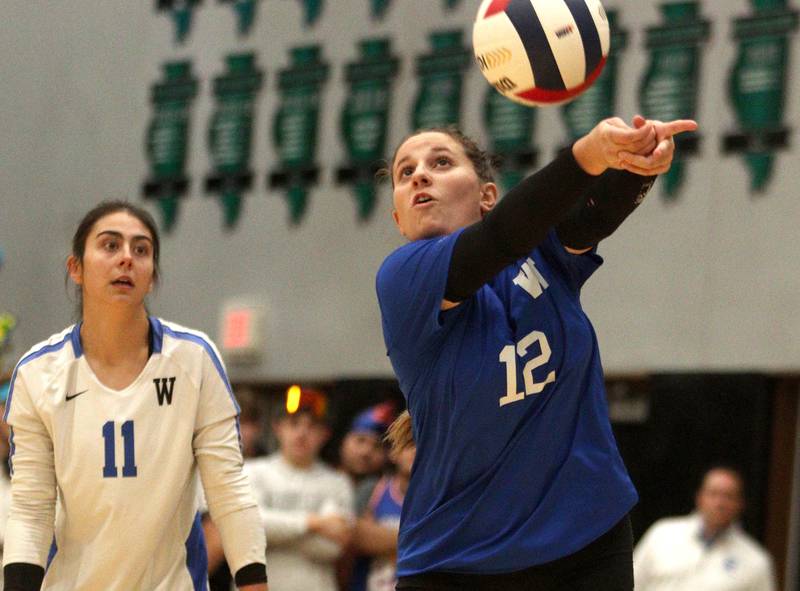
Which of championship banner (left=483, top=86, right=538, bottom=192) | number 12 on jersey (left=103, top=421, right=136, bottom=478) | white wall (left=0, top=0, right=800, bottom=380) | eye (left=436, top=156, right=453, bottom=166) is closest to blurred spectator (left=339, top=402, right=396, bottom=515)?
white wall (left=0, top=0, right=800, bottom=380)

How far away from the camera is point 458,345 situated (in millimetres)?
3516

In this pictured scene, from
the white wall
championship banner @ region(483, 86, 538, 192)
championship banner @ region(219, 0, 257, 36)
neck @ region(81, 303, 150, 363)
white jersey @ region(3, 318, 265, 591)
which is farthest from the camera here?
championship banner @ region(219, 0, 257, 36)

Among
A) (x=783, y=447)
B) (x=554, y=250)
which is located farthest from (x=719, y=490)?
(x=554, y=250)

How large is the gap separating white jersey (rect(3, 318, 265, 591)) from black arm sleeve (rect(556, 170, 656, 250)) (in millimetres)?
1371

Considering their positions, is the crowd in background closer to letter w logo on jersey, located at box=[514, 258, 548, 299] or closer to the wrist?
letter w logo on jersey, located at box=[514, 258, 548, 299]

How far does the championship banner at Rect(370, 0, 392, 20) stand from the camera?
10.9m

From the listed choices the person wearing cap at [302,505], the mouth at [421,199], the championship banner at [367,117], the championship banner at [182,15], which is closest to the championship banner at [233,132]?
the championship banner at [182,15]

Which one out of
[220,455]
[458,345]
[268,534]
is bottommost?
[268,534]

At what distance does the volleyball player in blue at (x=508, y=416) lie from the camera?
343 cm

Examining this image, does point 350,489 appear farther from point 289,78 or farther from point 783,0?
point 289,78

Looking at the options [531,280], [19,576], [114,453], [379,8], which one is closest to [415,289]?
[531,280]

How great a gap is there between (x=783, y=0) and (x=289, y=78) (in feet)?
12.6

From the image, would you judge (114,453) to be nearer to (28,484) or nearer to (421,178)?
(28,484)

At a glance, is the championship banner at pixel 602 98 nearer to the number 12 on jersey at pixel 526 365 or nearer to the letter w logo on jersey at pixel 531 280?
the letter w logo on jersey at pixel 531 280
